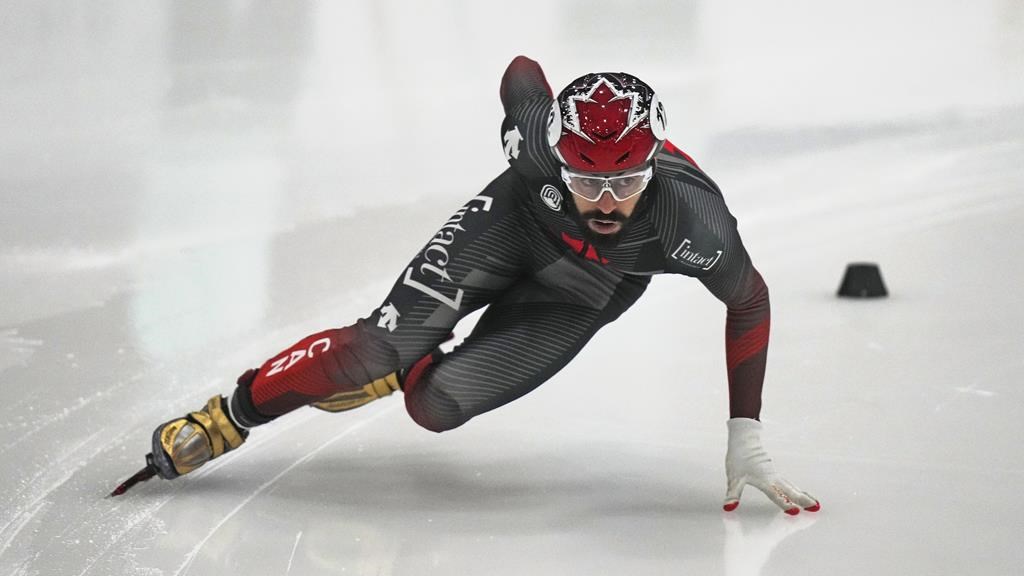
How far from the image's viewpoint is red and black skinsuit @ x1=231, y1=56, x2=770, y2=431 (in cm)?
263

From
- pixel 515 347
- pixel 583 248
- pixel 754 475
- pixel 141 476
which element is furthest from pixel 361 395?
pixel 754 475

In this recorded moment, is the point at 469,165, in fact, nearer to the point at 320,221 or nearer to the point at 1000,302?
the point at 320,221

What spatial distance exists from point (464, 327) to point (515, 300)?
138 centimetres

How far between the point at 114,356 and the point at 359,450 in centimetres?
90

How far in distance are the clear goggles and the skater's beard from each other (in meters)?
0.05

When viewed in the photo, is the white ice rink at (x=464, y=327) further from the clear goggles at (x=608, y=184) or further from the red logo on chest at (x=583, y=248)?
the clear goggles at (x=608, y=184)

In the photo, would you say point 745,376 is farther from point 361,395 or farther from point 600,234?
point 361,395

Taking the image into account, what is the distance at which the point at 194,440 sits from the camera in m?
2.74

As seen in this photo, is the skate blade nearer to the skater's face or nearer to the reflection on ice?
the skater's face

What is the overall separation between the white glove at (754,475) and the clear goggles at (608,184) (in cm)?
56

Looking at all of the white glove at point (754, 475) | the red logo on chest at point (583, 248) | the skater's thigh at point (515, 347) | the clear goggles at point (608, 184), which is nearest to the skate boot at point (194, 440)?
the skater's thigh at point (515, 347)

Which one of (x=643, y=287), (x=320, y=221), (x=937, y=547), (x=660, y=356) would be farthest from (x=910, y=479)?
(x=320, y=221)

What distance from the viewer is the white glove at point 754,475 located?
2.53 meters

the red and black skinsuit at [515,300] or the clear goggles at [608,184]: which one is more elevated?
the clear goggles at [608,184]
